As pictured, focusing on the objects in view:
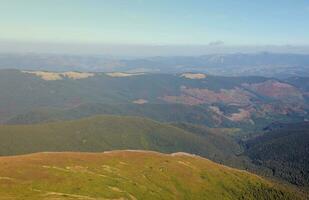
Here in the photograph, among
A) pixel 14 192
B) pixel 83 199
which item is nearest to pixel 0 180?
pixel 14 192

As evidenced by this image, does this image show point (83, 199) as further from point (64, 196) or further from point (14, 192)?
point (14, 192)

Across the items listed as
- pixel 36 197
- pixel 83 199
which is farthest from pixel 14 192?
pixel 83 199

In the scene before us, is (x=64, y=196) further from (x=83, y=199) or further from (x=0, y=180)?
(x=0, y=180)

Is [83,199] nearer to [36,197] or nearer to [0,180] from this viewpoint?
[36,197]

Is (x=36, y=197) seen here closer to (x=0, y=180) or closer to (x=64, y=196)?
(x=64, y=196)

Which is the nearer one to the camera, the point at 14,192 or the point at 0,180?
the point at 14,192

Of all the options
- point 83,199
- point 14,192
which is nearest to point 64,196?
point 83,199
